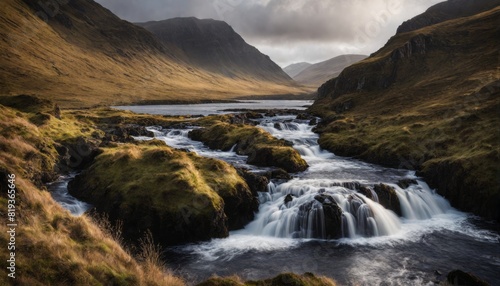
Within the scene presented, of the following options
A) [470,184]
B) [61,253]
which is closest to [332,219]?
[470,184]

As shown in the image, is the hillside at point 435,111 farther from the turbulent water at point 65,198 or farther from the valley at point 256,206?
the turbulent water at point 65,198

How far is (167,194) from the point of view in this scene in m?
28.3

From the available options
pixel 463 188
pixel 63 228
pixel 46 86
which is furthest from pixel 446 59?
pixel 46 86

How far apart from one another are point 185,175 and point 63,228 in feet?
51.7

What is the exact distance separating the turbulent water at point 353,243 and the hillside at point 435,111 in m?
3.01

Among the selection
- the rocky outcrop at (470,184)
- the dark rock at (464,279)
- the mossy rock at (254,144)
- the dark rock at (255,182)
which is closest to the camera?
the dark rock at (464,279)

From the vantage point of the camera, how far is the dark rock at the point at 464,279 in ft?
57.8

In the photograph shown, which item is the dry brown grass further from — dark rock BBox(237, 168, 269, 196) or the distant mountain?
the distant mountain

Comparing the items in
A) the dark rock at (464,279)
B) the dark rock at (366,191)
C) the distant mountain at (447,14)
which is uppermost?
the distant mountain at (447,14)

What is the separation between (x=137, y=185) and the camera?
97.1 feet

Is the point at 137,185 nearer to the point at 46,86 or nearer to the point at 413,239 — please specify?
the point at 413,239

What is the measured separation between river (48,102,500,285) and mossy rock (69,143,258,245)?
56.9 inches

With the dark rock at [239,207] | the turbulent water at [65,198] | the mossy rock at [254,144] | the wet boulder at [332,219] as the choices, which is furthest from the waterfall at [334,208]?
the turbulent water at [65,198]

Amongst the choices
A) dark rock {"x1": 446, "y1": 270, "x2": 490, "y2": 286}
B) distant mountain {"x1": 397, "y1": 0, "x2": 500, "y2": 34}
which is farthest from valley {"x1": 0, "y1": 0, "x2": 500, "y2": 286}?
distant mountain {"x1": 397, "y1": 0, "x2": 500, "y2": 34}
